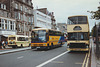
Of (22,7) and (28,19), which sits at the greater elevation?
(22,7)

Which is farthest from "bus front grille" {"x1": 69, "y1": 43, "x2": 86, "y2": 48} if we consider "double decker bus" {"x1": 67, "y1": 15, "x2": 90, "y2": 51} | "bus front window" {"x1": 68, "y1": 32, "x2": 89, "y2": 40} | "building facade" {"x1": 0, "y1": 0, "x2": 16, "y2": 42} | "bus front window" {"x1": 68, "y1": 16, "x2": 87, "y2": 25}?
"building facade" {"x1": 0, "y1": 0, "x2": 16, "y2": 42}

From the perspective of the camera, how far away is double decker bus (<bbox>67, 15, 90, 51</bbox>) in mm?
17688

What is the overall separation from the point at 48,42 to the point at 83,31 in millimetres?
6471

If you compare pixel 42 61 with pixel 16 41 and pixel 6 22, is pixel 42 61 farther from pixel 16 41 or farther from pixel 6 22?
pixel 6 22

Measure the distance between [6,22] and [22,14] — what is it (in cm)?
1114

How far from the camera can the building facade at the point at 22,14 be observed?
49.1 m

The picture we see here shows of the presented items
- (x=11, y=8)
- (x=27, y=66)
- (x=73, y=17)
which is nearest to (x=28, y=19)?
(x=11, y=8)

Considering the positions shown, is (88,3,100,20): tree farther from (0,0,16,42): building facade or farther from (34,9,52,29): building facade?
(34,9,52,29): building facade

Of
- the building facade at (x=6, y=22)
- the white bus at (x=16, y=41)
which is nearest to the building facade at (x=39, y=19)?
the building facade at (x=6, y=22)

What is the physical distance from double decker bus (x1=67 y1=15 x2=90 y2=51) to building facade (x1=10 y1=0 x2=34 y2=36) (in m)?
28.1

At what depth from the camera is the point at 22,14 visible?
176 feet

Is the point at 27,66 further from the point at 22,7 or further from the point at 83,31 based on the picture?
the point at 22,7

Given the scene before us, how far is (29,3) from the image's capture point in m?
61.0

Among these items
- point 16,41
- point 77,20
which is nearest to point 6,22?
point 16,41
